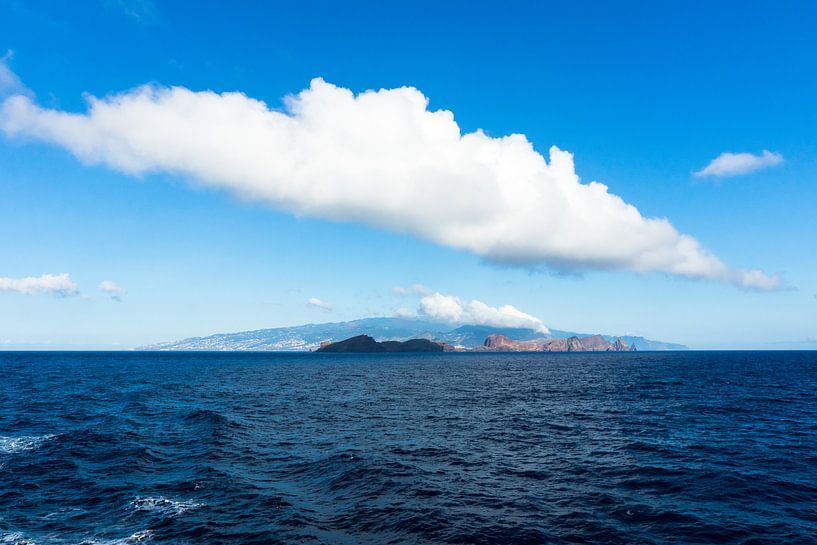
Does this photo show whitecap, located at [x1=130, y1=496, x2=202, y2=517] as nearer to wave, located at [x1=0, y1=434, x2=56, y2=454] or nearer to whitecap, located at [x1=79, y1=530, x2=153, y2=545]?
whitecap, located at [x1=79, y1=530, x2=153, y2=545]

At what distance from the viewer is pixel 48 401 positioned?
78750mm

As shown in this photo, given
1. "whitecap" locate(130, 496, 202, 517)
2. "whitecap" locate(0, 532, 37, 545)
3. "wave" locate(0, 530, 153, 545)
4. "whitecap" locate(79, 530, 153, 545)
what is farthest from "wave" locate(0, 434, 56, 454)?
"whitecap" locate(79, 530, 153, 545)

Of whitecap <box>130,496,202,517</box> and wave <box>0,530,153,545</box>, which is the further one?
whitecap <box>130,496,202,517</box>

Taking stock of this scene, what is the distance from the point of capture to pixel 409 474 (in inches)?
1474

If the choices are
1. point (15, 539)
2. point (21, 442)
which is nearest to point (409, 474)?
point (15, 539)

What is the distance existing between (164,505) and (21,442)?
3050 centimetres

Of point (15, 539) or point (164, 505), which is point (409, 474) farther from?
point (15, 539)

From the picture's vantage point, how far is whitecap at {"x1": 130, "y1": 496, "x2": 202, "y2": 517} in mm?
29297

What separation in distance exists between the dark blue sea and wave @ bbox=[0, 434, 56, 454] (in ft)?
1.32

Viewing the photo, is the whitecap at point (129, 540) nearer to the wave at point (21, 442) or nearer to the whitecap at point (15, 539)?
the whitecap at point (15, 539)

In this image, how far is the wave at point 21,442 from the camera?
4431 cm

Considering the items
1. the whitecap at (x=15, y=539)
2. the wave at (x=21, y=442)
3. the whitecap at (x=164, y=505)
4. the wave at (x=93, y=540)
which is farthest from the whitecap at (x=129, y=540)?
the wave at (x=21, y=442)

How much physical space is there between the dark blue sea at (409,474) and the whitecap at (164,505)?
0.49 ft

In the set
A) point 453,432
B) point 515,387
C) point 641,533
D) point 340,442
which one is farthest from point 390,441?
point 515,387
